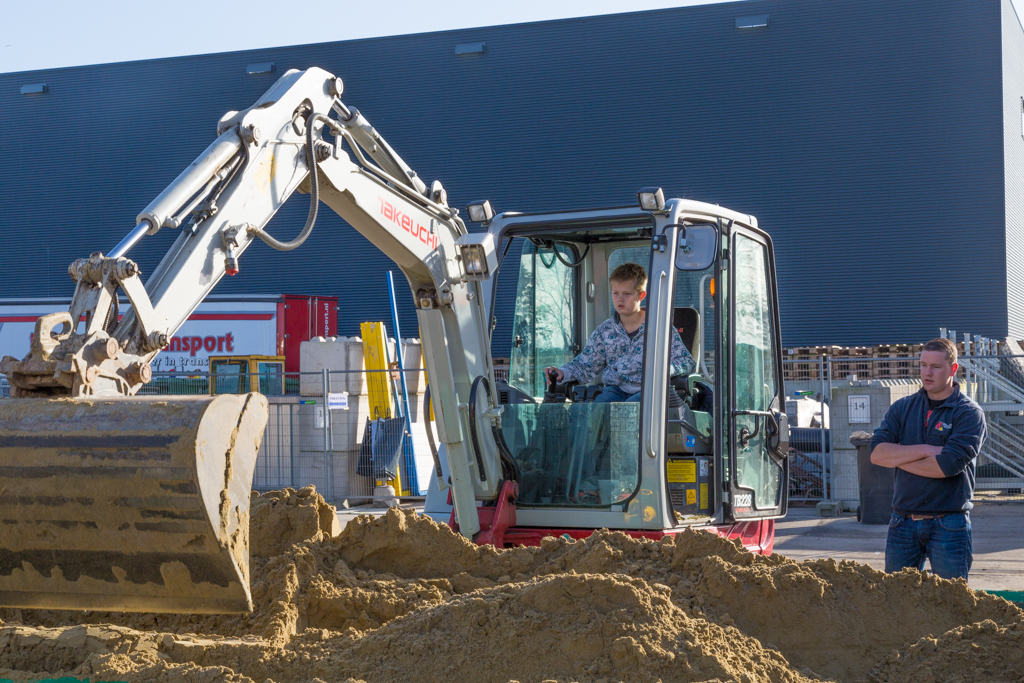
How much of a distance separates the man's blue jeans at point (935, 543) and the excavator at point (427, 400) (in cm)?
100

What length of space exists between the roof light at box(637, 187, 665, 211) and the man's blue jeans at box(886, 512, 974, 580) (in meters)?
2.22

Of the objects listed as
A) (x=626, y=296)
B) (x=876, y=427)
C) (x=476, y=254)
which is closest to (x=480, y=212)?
(x=476, y=254)

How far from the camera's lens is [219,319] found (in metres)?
20.6

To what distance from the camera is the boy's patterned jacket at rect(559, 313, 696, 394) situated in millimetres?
5984

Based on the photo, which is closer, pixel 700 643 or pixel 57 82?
pixel 700 643

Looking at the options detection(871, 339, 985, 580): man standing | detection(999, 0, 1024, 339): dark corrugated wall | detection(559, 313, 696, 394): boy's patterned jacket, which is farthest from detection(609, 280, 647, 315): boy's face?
detection(999, 0, 1024, 339): dark corrugated wall

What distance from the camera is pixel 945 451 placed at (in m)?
5.25

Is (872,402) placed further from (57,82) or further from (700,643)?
→ (57,82)

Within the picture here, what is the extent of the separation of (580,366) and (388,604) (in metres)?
2.26

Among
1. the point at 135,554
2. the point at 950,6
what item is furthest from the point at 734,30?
the point at 135,554

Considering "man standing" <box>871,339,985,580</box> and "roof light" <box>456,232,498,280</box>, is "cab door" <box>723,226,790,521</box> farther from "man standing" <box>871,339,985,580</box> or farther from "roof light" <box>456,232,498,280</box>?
"roof light" <box>456,232,498,280</box>

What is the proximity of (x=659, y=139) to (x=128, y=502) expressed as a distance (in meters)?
24.8

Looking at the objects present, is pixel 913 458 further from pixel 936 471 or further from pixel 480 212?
pixel 480 212

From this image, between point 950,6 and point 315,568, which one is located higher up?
point 950,6
